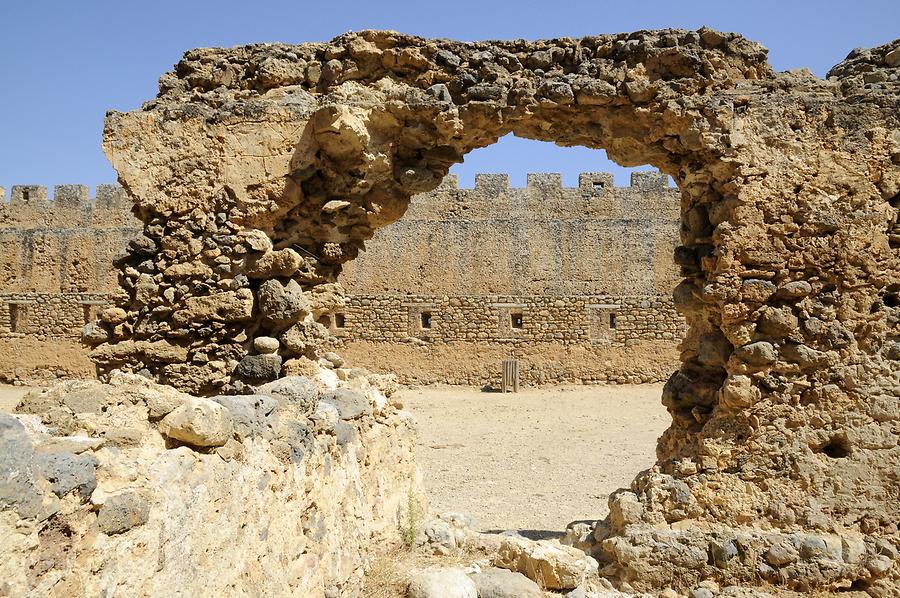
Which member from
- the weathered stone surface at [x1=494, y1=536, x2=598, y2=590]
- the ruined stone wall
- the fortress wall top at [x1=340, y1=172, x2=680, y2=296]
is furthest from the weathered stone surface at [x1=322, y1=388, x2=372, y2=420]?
the ruined stone wall

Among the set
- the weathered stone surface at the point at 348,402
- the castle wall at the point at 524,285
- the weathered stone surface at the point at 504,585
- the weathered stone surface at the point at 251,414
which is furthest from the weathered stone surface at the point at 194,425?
the castle wall at the point at 524,285

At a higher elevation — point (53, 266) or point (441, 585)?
point (53, 266)

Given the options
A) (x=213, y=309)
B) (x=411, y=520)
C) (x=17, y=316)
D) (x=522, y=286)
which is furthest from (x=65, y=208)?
(x=411, y=520)

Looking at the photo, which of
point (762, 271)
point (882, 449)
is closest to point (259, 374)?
point (762, 271)

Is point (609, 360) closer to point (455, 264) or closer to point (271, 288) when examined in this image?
point (455, 264)

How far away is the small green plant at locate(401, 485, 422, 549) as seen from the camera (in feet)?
15.1

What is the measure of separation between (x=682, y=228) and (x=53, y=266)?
17641 millimetres

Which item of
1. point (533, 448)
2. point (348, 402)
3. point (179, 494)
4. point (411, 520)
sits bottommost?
point (533, 448)

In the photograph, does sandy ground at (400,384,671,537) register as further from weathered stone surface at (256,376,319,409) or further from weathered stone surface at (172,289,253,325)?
weathered stone surface at (256,376,319,409)

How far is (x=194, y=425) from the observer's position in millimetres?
2512

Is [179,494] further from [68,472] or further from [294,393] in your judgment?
[294,393]

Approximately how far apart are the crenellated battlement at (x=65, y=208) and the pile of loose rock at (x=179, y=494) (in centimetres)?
1639

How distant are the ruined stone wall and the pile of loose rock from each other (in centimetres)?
1630

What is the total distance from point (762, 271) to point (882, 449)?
1371 mm
